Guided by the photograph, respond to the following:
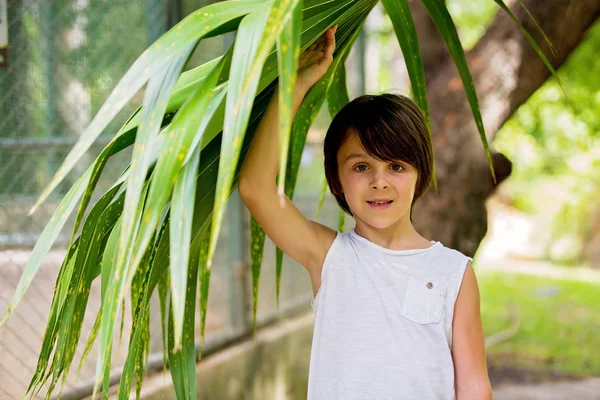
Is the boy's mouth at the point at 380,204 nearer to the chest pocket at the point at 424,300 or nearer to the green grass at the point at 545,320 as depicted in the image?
the chest pocket at the point at 424,300

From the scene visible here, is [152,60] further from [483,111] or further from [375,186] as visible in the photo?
[483,111]

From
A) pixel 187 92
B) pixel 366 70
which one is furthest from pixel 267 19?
pixel 366 70

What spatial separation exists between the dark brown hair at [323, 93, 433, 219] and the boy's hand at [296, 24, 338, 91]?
24cm

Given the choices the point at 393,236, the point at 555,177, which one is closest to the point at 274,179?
the point at 393,236

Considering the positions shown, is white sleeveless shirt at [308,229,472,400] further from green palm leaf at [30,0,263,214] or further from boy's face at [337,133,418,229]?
green palm leaf at [30,0,263,214]

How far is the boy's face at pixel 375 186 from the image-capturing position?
1.79 metres

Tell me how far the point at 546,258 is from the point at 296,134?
1418 cm

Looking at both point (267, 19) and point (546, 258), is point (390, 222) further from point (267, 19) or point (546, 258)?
point (546, 258)

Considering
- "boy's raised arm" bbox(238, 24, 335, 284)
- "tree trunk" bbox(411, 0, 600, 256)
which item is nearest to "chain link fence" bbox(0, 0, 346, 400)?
"boy's raised arm" bbox(238, 24, 335, 284)

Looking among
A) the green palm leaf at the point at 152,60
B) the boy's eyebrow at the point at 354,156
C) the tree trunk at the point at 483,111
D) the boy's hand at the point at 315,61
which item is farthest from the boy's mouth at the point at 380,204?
the tree trunk at the point at 483,111

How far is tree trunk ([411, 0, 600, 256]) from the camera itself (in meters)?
3.87

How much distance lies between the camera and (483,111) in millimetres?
4020

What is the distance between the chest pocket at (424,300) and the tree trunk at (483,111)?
85.1 inches

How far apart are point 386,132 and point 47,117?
114cm
